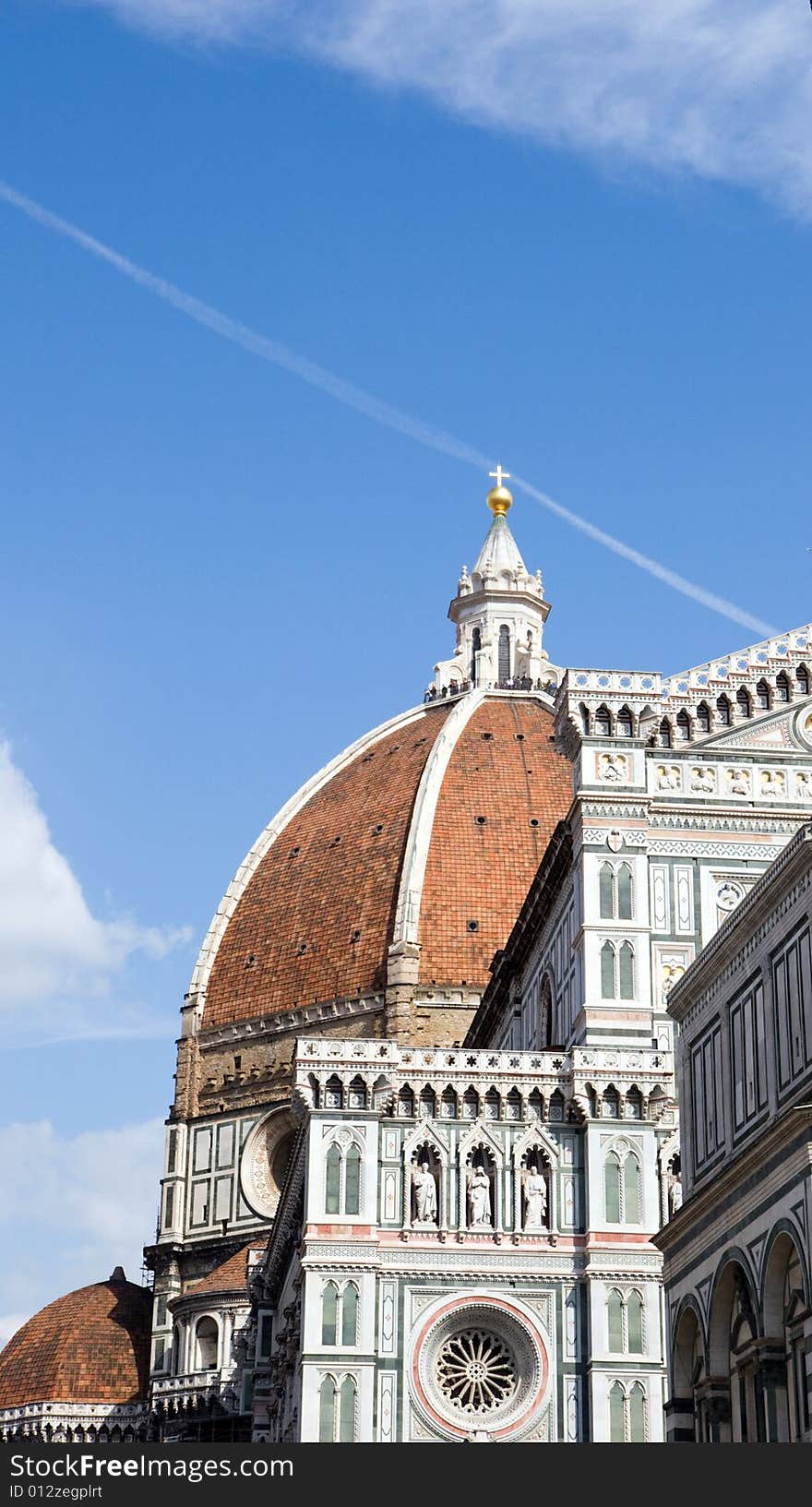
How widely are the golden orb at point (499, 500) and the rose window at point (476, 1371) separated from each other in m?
57.4

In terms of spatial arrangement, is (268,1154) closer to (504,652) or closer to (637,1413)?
(504,652)

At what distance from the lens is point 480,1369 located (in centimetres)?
3834

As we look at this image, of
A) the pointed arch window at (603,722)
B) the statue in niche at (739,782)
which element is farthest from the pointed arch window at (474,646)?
the statue in niche at (739,782)

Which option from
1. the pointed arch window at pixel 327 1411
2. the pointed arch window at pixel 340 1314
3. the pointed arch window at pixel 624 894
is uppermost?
the pointed arch window at pixel 624 894

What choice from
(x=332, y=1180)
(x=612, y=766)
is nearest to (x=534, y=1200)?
(x=332, y=1180)

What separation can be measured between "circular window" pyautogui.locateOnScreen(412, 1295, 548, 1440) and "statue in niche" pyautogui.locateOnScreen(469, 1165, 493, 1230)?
127 cm

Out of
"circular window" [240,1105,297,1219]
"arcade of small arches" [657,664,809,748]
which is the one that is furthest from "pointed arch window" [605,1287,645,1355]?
"circular window" [240,1105,297,1219]

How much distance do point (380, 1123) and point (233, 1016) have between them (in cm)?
4175

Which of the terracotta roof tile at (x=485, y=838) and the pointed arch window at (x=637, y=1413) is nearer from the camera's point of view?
the pointed arch window at (x=637, y=1413)

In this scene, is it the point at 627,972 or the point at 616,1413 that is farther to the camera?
the point at 627,972

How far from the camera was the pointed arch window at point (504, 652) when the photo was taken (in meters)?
92.3

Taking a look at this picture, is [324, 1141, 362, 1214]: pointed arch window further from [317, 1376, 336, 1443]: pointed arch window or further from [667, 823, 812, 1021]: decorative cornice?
[667, 823, 812, 1021]: decorative cornice

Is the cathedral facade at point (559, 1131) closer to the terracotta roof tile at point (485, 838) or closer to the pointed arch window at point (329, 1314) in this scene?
the pointed arch window at point (329, 1314)

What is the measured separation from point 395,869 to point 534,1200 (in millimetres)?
40952
